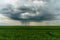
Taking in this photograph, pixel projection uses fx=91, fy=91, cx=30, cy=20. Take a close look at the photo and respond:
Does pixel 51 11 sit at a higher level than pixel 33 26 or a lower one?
higher

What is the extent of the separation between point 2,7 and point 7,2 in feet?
0.24

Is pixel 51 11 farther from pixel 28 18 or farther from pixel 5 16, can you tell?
pixel 5 16

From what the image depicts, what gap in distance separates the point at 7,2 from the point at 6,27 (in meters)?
0.25

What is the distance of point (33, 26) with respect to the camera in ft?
2.99

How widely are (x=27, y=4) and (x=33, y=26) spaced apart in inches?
9.1
